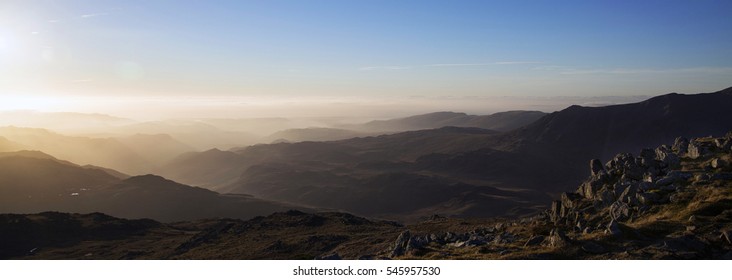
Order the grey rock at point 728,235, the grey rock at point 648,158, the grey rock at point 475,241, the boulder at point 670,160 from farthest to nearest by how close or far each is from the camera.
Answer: the grey rock at point 648,158 < the boulder at point 670,160 < the grey rock at point 475,241 < the grey rock at point 728,235

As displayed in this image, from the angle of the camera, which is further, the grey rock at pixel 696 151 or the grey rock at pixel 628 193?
the grey rock at pixel 696 151

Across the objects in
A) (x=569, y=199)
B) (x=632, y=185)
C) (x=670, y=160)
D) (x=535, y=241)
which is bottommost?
(x=535, y=241)

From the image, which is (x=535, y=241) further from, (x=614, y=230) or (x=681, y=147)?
(x=681, y=147)

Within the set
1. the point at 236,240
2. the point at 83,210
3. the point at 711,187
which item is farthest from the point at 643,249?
the point at 83,210

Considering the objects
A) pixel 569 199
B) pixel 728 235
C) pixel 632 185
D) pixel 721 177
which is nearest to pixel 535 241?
pixel 728 235

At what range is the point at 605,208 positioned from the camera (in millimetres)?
35812

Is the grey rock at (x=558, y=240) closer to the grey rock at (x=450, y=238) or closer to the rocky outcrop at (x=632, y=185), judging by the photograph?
the rocky outcrop at (x=632, y=185)

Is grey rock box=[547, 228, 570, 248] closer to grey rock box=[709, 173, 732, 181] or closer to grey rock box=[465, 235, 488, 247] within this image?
grey rock box=[465, 235, 488, 247]

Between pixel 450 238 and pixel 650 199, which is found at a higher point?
pixel 650 199

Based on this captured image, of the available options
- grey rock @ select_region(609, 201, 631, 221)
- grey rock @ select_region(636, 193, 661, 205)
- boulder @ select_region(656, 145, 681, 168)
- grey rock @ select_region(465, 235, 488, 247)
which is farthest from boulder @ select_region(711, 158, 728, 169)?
grey rock @ select_region(465, 235, 488, 247)

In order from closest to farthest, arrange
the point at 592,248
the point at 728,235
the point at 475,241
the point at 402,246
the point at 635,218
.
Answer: the point at 728,235
the point at 592,248
the point at 635,218
the point at 475,241
the point at 402,246

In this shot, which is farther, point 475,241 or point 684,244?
point 475,241

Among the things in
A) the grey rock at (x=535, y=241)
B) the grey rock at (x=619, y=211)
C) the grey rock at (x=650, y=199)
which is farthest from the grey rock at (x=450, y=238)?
the grey rock at (x=650, y=199)
